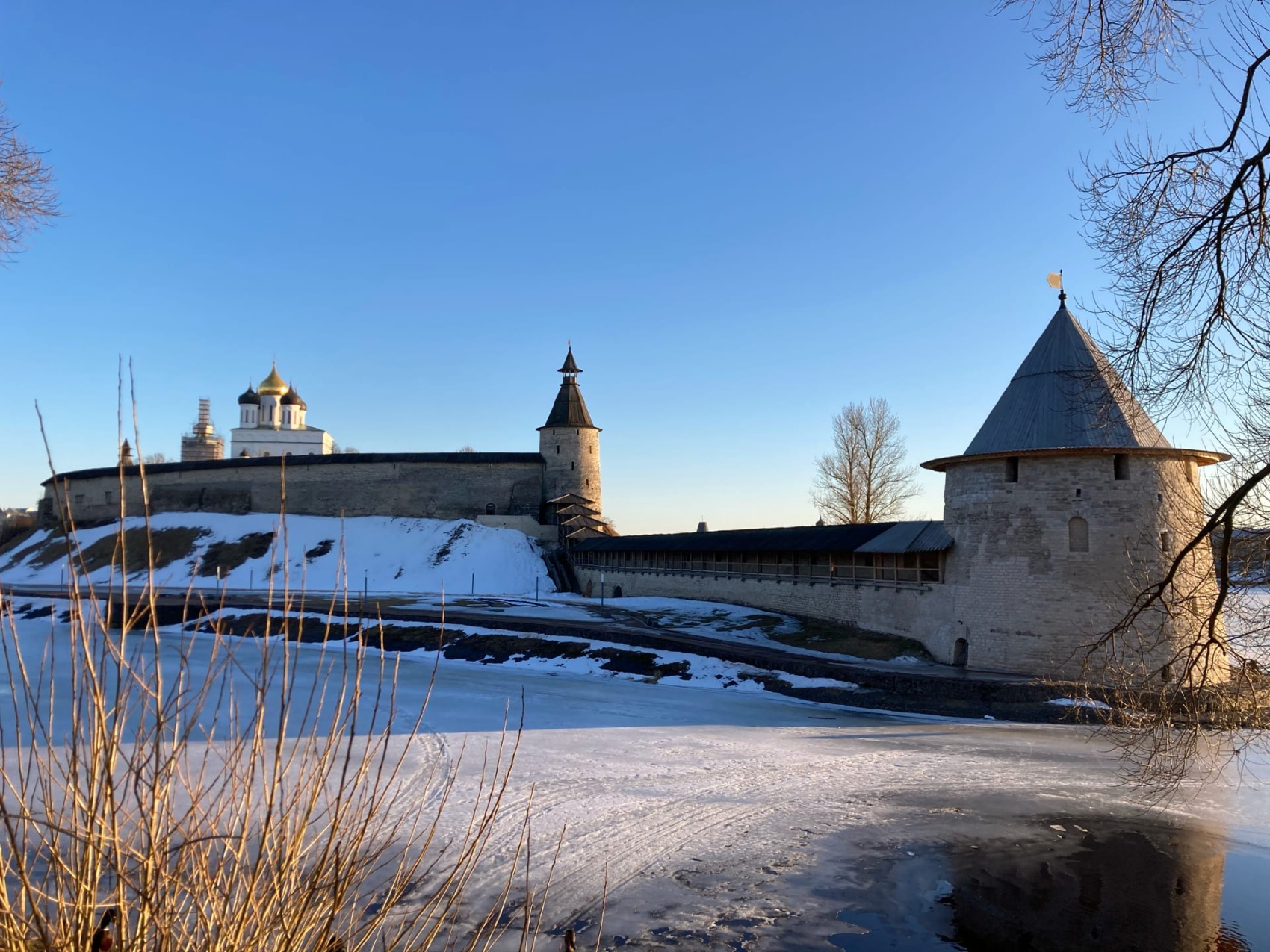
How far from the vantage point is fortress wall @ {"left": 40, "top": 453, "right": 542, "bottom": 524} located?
43.3 meters

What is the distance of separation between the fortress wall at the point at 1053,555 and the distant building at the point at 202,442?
73488 millimetres

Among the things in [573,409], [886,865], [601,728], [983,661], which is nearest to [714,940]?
[886,865]

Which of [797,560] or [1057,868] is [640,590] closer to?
[797,560]

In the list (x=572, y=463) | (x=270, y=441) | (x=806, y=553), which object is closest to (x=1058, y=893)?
(x=806, y=553)

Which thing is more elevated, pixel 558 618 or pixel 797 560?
pixel 797 560

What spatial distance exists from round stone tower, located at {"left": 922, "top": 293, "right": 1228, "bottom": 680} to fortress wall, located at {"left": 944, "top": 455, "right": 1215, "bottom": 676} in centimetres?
2

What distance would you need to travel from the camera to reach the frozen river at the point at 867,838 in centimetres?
613

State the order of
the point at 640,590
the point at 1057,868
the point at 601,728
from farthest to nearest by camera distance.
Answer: the point at 640,590, the point at 601,728, the point at 1057,868

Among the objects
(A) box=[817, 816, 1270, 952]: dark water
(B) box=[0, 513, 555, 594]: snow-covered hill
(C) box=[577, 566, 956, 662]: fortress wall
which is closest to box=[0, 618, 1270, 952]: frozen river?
(A) box=[817, 816, 1270, 952]: dark water

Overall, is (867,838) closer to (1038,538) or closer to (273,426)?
(1038,538)

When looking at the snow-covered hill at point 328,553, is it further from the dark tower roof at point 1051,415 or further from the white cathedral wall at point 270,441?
the dark tower roof at point 1051,415

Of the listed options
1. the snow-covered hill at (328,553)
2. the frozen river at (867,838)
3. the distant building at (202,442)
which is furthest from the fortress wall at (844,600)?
the distant building at (202,442)

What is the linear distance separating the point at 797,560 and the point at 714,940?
17.9 meters

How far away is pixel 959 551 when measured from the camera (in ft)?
56.9
